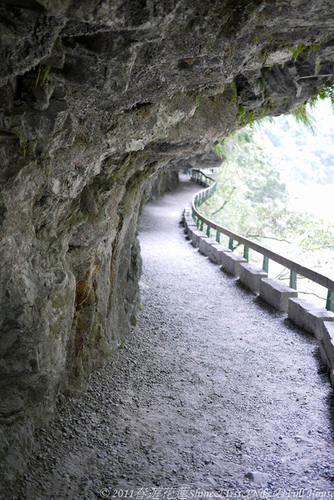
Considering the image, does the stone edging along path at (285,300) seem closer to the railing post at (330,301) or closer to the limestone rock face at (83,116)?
Result: the railing post at (330,301)

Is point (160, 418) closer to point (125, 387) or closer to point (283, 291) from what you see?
point (125, 387)

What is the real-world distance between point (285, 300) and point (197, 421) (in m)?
3.89

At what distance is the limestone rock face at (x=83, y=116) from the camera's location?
2576mm

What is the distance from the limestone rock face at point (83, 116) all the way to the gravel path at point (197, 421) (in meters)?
0.33

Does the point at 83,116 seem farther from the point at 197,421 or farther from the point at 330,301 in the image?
the point at 330,301

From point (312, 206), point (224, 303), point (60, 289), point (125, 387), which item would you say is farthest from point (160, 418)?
point (312, 206)

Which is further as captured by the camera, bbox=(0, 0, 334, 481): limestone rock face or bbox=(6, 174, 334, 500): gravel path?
bbox=(6, 174, 334, 500): gravel path

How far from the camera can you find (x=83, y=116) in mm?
3617

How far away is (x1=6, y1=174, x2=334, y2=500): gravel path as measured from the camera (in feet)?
12.2

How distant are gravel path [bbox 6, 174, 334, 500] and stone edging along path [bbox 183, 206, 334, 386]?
19 centimetres

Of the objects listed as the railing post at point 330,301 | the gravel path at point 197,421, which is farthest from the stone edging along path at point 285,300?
the gravel path at point 197,421

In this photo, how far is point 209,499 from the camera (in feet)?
11.8

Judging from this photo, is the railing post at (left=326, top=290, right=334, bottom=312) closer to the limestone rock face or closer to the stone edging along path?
the stone edging along path

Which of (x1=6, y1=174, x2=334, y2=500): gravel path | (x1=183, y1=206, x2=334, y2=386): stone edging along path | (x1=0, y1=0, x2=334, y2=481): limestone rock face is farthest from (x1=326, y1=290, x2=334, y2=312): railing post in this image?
(x1=0, y1=0, x2=334, y2=481): limestone rock face
